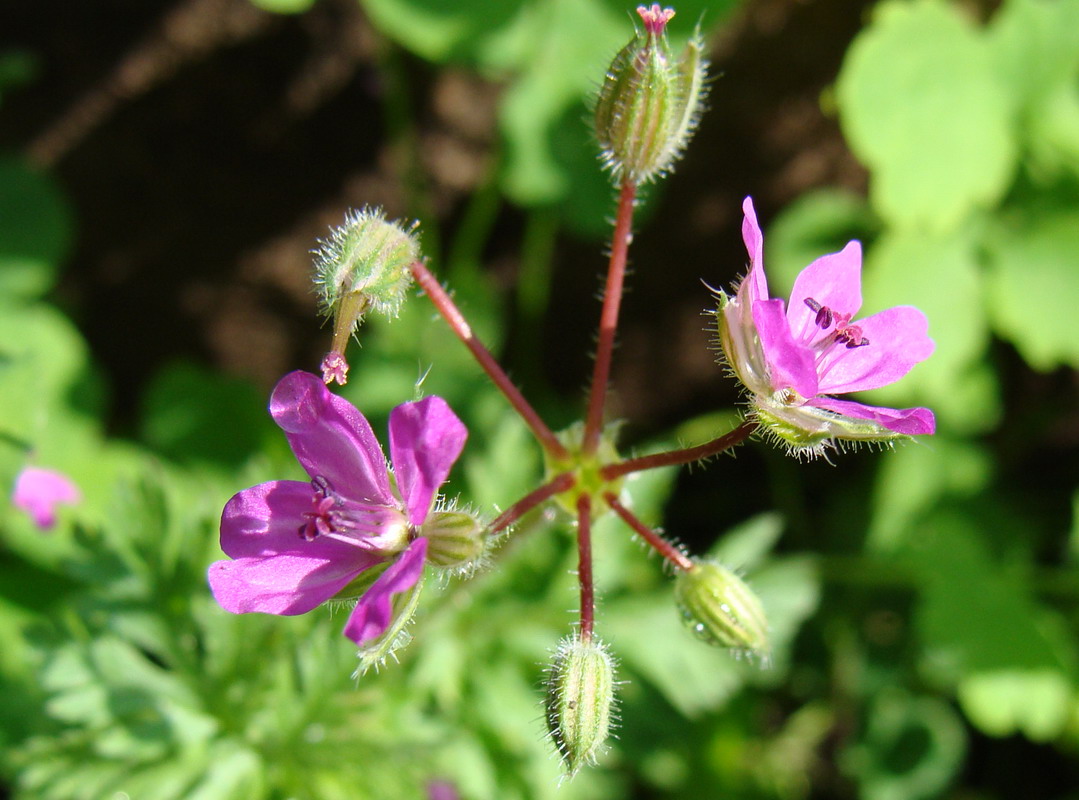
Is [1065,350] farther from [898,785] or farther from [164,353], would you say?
[164,353]

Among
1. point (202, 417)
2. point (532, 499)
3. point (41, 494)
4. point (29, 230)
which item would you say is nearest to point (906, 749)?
point (532, 499)

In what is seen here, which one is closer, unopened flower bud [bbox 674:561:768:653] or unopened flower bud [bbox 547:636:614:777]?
unopened flower bud [bbox 547:636:614:777]

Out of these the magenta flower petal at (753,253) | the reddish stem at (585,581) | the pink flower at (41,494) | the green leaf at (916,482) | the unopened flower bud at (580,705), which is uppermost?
the pink flower at (41,494)

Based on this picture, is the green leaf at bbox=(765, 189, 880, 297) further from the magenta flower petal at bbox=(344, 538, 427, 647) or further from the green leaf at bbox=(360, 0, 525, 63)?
the magenta flower petal at bbox=(344, 538, 427, 647)

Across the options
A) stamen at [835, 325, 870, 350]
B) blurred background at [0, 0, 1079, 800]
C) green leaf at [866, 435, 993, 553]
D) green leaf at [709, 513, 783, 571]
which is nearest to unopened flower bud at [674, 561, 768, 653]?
stamen at [835, 325, 870, 350]

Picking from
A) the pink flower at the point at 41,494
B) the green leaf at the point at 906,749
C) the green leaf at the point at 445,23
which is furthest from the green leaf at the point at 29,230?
the green leaf at the point at 906,749

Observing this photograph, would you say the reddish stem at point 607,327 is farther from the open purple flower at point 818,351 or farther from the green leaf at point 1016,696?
the green leaf at point 1016,696
